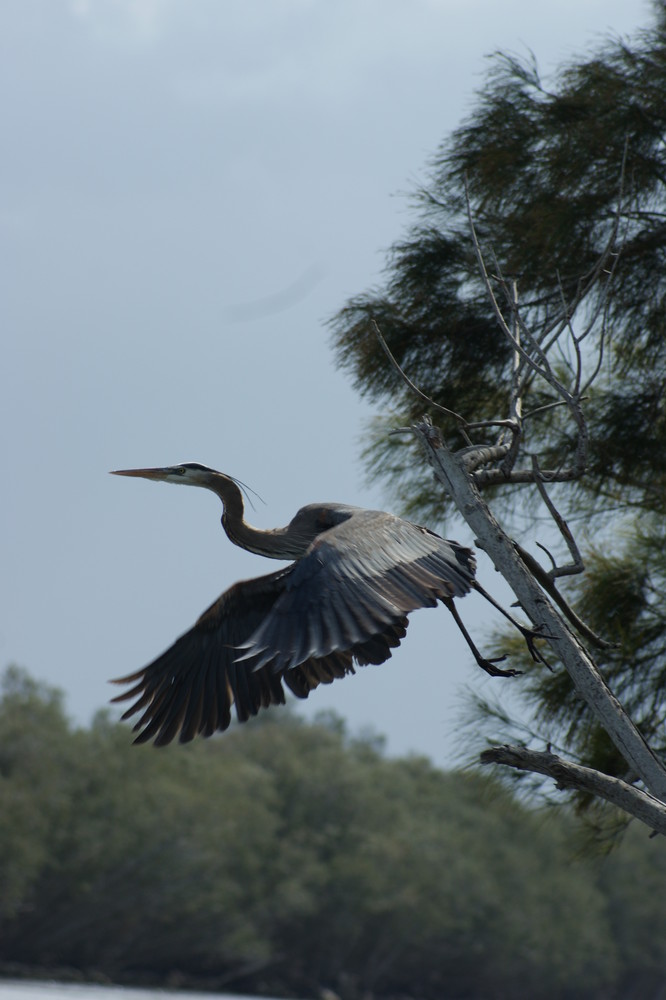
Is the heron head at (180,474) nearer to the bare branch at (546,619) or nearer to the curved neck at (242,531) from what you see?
the curved neck at (242,531)

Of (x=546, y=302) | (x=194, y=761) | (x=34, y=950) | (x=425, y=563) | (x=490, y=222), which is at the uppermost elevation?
(x=194, y=761)

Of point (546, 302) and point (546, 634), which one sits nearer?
point (546, 634)

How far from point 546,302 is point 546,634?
81.3 inches

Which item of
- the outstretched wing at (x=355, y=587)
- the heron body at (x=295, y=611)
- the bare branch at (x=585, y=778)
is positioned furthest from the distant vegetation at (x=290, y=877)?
the bare branch at (x=585, y=778)

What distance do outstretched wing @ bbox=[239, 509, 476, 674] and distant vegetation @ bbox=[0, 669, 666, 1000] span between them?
61.5 feet

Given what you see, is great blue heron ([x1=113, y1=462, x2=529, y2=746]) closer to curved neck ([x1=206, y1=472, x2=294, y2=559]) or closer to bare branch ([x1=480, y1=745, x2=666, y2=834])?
curved neck ([x1=206, y1=472, x2=294, y2=559])

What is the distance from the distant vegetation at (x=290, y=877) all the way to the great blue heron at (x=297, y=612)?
60.1ft

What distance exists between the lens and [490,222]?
4.98 meters

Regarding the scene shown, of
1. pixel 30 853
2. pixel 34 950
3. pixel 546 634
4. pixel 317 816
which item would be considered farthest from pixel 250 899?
pixel 546 634

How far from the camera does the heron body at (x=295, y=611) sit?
284 centimetres

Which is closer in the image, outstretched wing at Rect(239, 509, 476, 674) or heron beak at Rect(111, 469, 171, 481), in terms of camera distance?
outstretched wing at Rect(239, 509, 476, 674)

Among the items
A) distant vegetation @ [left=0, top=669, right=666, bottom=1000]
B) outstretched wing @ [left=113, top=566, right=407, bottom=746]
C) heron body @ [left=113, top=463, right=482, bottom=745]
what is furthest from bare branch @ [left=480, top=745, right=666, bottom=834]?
distant vegetation @ [left=0, top=669, right=666, bottom=1000]

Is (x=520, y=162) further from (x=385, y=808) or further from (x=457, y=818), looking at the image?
(x=457, y=818)

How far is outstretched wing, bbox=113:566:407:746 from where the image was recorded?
3527 millimetres
